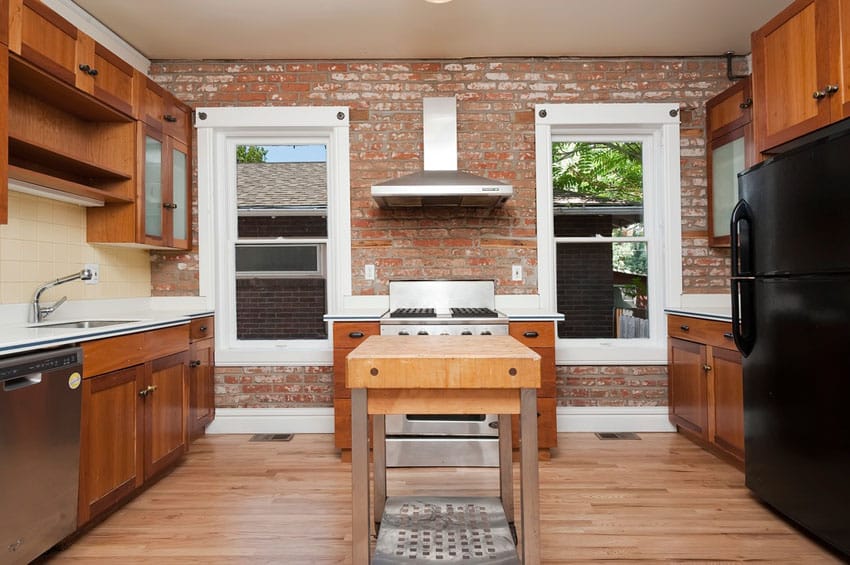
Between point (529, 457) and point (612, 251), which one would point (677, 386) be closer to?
point (612, 251)

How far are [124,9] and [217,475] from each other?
2.79 m

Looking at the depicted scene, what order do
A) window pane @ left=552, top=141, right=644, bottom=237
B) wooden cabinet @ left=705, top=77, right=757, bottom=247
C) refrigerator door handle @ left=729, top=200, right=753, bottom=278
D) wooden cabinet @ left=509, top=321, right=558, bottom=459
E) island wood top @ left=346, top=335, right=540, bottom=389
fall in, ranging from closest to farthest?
island wood top @ left=346, top=335, right=540, bottom=389, refrigerator door handle @ left=729, top=200, right=753, bottom=278, wooden cabinet @ left=509, top=321, right=558, bottom=459, wooden cabinet @ left=705, top=77, right=757, bottom=247, window pane @ left=552, top=141, right=644, bottom=237

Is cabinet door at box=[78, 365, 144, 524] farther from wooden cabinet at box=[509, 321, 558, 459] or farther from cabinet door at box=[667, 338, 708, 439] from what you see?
cabinet door at box=[667, 338, 708, 439]

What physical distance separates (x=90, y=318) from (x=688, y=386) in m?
3.72

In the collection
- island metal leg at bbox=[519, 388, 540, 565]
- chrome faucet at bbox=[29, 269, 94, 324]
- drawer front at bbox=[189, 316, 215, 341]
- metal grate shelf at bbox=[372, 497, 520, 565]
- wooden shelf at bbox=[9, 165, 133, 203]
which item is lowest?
metal grate shelf at bbox=[372, 497, 520, 565]

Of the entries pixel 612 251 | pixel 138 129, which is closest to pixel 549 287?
pixel 612 251

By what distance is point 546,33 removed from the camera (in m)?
3.33

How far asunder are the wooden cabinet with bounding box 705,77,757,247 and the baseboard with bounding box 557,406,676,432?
1.31 m

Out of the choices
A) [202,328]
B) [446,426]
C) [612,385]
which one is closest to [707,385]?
[612,385]

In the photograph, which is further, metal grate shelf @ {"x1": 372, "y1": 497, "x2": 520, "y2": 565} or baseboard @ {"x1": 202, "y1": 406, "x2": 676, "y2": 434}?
baseboard @ {"x1": 202, "y1": 406, "x2": 676, "y2": 434}

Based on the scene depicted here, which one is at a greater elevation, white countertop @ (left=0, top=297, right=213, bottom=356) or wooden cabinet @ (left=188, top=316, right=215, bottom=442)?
white countertop @ (left=0, top=297, right=213, bottom=356)

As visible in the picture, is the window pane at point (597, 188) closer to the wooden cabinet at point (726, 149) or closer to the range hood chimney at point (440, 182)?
the wooden cabinet at point (726, 149)

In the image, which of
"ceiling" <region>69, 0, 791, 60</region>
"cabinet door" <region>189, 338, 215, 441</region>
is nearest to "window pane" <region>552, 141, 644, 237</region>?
"ceiling" <region>69, 0, 791, 60</region>

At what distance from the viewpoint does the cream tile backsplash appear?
2465 millimetres
